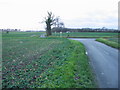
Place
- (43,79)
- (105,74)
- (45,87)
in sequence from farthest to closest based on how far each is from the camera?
(105,74), (43,79), (45,87)

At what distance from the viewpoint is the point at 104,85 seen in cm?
489

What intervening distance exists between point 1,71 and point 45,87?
3255mm

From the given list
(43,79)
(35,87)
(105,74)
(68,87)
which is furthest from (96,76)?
(35,87)

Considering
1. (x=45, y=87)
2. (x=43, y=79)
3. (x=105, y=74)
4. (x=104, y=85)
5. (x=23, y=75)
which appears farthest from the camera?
(x=105, y=74)

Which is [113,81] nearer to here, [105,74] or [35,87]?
A: [105,74]

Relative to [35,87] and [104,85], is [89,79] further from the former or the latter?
[35,87]

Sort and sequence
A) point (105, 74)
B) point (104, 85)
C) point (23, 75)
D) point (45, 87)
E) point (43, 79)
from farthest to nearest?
point (105, 74)
point (23, 75)
point (43, 79)
point (104, 85)
point (45, 87)

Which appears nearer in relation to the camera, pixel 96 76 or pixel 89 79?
pixel 89 79

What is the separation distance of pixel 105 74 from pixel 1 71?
572 cm

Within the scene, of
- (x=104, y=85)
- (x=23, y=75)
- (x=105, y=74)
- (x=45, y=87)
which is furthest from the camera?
(x=105, y=74)

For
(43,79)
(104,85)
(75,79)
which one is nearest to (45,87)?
(43,79)

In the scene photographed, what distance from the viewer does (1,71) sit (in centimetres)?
634

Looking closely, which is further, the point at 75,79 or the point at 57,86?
the point at 75,79

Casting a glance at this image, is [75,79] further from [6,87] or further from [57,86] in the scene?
[6,87]
